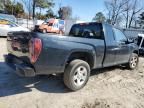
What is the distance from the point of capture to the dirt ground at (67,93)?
4552mm

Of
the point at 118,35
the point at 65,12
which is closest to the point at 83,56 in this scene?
the point at 118,35

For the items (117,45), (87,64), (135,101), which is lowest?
(135,101)

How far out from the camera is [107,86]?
584 cm

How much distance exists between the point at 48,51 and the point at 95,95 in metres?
1.66

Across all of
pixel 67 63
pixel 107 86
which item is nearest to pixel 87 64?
pixel 67 63

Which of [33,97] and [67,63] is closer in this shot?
[33,97]

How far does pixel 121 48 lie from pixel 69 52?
104 inches

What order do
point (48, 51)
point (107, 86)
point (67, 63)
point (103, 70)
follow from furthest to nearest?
point (103, 70) < point (107, 86) < point (67, 63) < point (48, 51)

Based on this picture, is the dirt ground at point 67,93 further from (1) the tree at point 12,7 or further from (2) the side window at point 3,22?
(1) the tree at point 12,7

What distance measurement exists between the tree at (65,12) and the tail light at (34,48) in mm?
55196

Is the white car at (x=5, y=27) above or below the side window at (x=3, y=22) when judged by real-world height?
below

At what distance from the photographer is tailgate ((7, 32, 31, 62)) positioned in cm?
461

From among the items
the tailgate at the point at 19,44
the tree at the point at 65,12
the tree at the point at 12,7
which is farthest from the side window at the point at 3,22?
the tree at the point at 65,12

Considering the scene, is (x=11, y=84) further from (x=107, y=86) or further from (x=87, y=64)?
(x=107, y=86)
